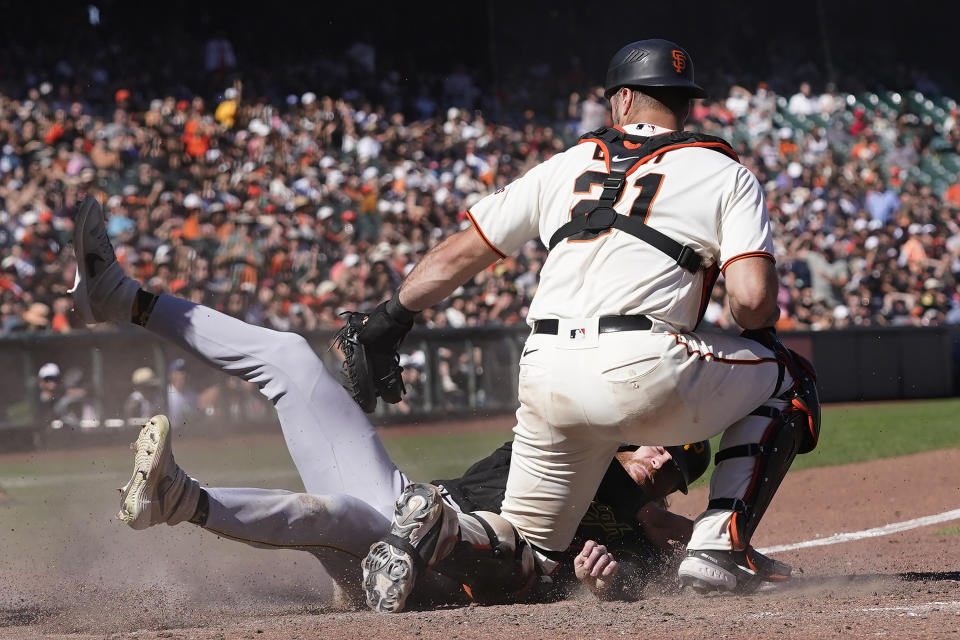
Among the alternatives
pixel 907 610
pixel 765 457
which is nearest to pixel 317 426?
pixel 765 457

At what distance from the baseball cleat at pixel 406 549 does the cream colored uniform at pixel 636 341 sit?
40 cm

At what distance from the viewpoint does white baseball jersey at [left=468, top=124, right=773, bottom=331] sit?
3359mm

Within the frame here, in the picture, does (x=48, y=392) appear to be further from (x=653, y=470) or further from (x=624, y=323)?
(x=624, y=323)

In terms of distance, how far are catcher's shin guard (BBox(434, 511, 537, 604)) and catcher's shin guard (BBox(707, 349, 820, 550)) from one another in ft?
2.06

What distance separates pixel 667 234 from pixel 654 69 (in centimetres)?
59

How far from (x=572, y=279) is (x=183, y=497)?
128 centimetres

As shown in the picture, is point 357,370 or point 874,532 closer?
point 357,370

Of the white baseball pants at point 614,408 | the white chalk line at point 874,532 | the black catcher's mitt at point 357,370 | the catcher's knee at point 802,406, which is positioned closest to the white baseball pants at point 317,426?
the black catcher's mitt at point 357,370

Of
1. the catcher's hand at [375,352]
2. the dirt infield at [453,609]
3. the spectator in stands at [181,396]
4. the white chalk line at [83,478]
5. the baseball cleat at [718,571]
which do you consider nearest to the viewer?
the dirt infield at [453,609]

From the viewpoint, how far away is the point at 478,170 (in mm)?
16516

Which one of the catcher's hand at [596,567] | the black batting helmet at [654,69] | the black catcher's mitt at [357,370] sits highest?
the black batting helmet at [654,69]

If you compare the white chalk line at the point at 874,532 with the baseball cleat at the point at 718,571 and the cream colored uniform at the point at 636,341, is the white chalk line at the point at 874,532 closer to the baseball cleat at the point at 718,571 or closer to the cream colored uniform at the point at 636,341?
the baseball cleat at the point at 718,571

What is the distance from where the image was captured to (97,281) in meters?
4.08

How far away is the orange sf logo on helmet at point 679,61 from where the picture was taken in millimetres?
3664
